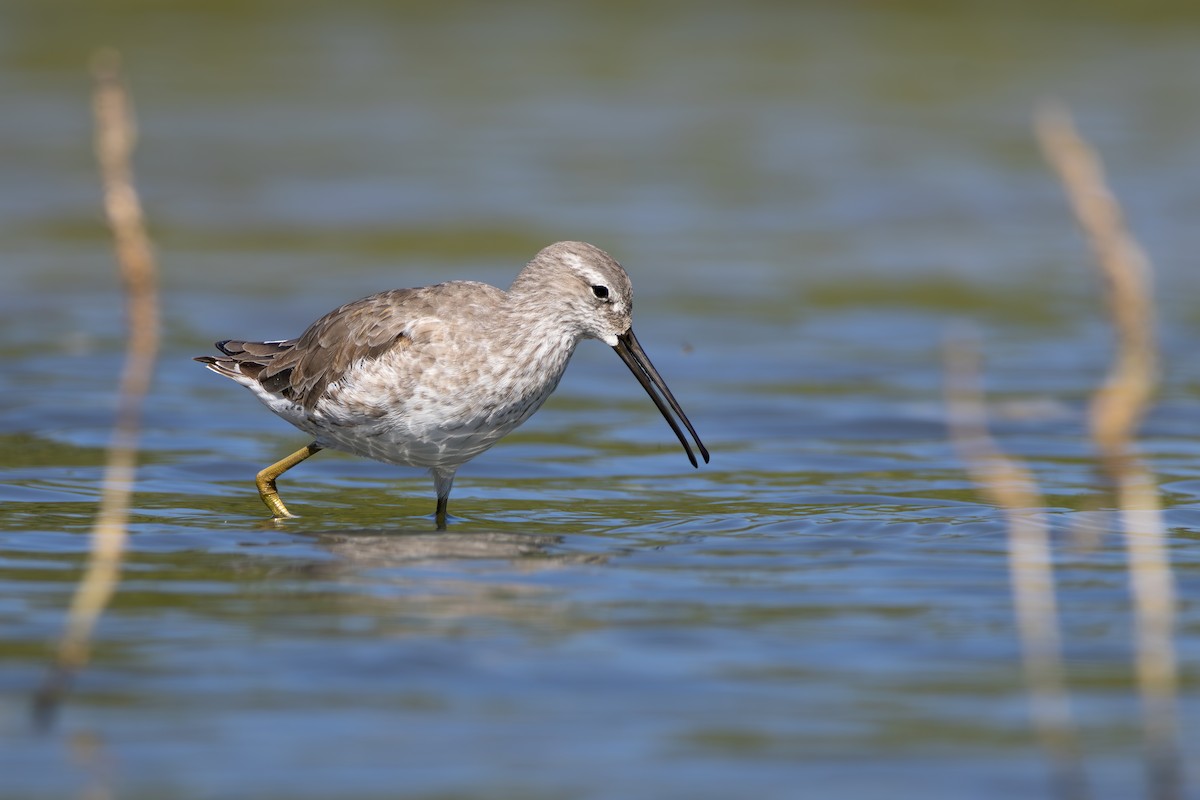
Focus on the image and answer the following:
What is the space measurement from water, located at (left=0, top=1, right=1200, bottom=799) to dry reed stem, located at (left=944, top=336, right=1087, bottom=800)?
84 millimetres

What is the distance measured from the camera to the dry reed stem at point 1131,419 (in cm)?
428

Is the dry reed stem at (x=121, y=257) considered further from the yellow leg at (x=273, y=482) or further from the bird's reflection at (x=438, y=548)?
the yellow leg at (x=273, y=482)

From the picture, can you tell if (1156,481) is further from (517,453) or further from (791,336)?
(791,336)

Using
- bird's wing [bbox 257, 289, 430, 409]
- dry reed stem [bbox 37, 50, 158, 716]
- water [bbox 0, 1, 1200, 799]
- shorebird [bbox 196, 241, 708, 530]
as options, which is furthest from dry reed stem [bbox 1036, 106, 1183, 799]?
bird's wing [bbox 257, 289, 430, 409]

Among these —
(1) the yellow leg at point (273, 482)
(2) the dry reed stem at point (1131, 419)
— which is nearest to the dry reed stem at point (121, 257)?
(2) the dry reed stem at point (1131, 419)

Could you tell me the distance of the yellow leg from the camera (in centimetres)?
942

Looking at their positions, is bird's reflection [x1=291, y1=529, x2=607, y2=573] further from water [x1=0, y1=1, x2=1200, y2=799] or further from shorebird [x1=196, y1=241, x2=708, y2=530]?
shorebird [x1=196, y1=241, x2=708, y2=530]

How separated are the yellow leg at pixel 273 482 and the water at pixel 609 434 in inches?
4.5

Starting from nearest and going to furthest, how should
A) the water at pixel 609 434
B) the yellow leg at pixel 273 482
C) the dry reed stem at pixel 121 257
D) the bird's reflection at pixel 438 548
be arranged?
1. the dry reed stem at pixel 121 257
2. the water at pixel 609 434
3. the bird's reflection at pixel 438 548
4. the yellow leg at pixel 273 482

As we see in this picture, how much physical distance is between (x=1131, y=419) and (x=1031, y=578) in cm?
166

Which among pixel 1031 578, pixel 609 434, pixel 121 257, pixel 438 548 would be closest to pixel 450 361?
pixel 438 548

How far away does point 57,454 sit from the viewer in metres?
10.9

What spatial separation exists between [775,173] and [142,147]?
8069mm

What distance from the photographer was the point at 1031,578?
7703 millimetres
